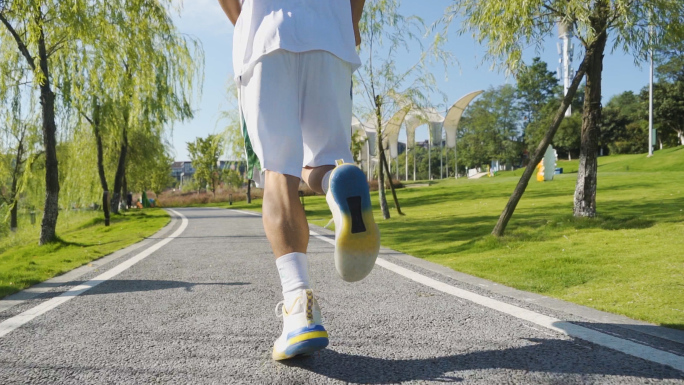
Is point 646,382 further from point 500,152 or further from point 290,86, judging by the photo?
point 500,152

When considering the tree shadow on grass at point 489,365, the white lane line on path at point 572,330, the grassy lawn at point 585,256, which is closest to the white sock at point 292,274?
the tree shadow on grass at point 489,365

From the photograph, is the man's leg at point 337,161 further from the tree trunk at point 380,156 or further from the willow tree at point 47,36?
the tree trunk at point 380,156

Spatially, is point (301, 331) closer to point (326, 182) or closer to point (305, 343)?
point (305, 343)

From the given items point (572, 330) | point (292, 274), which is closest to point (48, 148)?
point (292, 274)

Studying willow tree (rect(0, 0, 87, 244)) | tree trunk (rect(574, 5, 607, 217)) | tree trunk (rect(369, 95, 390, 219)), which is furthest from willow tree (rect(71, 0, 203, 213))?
tree trunk (rect(574, 5, 607, 217))

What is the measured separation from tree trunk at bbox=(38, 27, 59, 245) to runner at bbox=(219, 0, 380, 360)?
9.41m

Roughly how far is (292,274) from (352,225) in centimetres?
31

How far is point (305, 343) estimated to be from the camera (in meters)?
1.89

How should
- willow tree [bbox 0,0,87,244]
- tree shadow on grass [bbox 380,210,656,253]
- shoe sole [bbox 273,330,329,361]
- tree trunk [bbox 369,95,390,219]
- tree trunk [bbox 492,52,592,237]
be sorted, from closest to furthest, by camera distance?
shoe sole [bbox 273,330,329,361] → tree shadow on grass [bbox 380,210,656,253] → tree trunk [bbox 492,52,592,237] → willow tree [bbox 0,0,87,244] → tree trunk [bbox 369,95,390,219]

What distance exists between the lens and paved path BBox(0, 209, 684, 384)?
5.96ft

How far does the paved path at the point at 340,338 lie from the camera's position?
182cm

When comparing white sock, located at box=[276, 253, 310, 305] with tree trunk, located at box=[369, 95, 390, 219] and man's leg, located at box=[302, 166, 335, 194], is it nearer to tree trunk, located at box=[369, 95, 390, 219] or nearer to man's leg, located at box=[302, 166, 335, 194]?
man's leg, located at box=[302, 166, 335, 194]

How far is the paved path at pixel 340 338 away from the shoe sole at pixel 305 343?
0.06 meters

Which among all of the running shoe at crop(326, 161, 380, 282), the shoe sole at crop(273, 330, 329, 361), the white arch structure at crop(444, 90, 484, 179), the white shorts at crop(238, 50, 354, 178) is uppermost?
the white arch structure at crop(444, 90, 484, 179)
